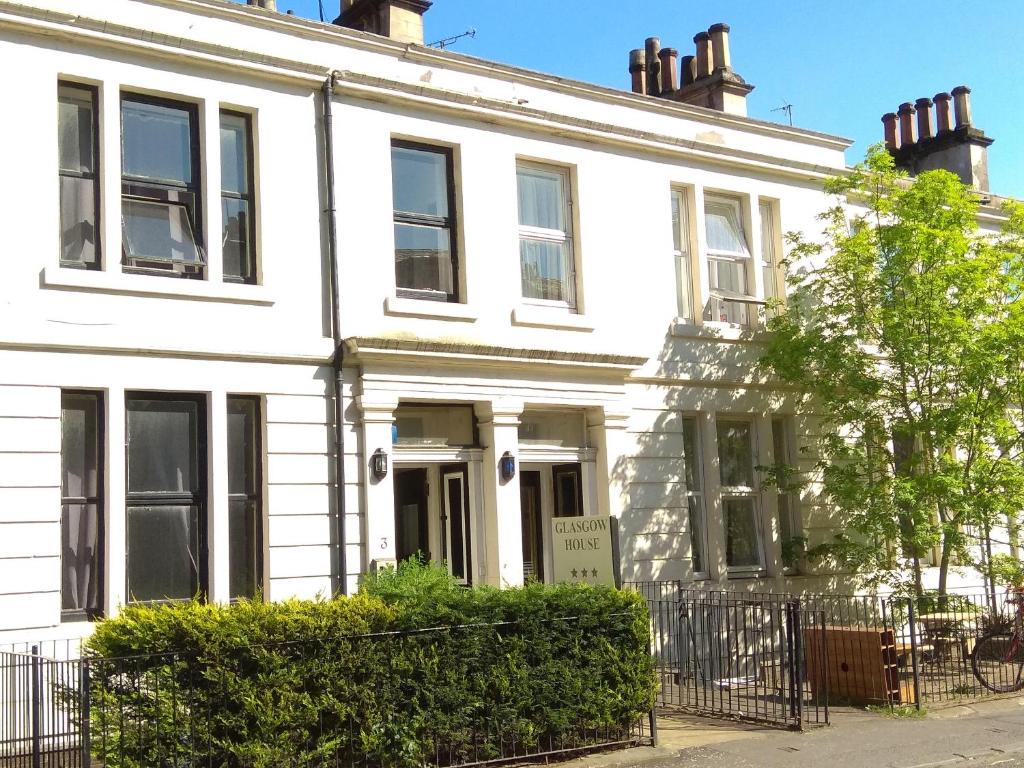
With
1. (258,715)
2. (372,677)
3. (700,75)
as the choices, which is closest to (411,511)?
(372,677)

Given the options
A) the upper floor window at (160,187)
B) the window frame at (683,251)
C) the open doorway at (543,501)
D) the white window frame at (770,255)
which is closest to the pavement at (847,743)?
the open doorway at (543,501)

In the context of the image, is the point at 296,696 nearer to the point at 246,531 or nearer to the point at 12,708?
the point at 12,708

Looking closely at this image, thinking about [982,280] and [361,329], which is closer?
[361,329]

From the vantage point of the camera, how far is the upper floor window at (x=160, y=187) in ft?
41.9

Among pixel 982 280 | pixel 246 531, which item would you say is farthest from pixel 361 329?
pixel 982 280

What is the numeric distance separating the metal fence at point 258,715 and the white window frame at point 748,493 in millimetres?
6208

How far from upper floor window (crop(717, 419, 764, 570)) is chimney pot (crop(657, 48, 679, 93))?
635 cm

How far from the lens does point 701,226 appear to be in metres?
17.2

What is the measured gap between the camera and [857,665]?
42.6 feet

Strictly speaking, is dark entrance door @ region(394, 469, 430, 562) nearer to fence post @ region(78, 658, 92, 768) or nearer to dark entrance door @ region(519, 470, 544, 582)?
dark entrance door @ region(519, 470, 544, 582)

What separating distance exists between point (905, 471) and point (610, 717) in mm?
8368

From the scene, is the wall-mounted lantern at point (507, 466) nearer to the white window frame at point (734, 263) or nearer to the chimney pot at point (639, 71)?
the white window frame at point (734, 263)

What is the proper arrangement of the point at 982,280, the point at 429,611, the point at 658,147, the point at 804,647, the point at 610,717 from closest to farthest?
the point at 429,611 < the point at 610,717 < the point at 804,647 < the point at 982,280 < the point at 658,147

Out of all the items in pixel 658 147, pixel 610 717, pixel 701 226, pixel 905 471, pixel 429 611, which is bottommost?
A: pixel 610 717
